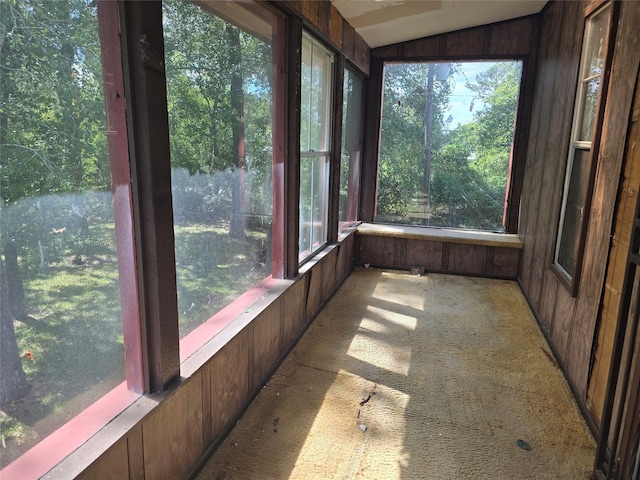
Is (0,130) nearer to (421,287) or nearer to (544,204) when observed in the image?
(544,204)

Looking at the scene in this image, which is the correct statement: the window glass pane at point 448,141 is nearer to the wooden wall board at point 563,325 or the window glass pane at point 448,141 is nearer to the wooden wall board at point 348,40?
the wooden wall board at point 348,40

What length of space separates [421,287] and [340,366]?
6.06 feet

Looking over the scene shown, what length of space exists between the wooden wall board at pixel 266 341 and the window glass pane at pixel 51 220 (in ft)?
3.23

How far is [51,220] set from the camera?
1139 mm

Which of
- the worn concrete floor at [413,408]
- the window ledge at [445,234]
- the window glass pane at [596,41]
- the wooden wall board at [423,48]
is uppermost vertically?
the wooden wall board at [423,48]

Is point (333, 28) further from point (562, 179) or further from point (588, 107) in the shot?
point (562, 179)

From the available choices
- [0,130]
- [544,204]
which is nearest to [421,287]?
[544,204]

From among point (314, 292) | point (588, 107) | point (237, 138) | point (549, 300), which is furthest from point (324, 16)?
point (549, 300)

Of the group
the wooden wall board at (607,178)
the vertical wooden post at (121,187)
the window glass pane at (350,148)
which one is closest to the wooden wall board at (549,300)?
the wooden wall board at (607,178)

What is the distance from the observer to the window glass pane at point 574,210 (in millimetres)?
2585

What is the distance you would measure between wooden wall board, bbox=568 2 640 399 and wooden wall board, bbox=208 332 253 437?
1719 millimetres

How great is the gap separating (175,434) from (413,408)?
123 centimetres

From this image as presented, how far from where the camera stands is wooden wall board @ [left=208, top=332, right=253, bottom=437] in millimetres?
1859

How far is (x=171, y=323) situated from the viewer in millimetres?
1527
